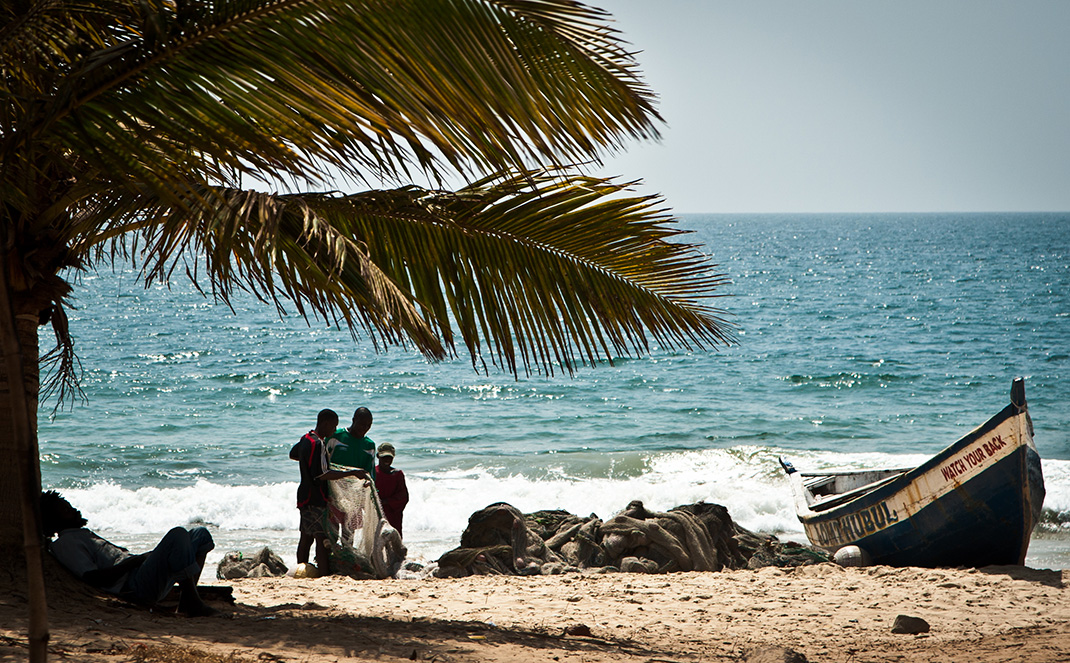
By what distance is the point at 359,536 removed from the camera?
7309 mm

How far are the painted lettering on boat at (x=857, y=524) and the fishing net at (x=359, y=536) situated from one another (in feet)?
14.1

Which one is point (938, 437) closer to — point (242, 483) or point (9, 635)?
point (242, 483)

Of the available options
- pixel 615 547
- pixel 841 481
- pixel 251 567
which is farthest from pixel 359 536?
pixel 841 481

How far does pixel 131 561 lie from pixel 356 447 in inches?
105

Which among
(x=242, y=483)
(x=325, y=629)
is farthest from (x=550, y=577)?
(x=242, y=483)

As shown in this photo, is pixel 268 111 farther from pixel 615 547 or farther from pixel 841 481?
pixel 841 481

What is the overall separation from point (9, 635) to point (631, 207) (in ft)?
11.5

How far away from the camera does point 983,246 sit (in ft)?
229

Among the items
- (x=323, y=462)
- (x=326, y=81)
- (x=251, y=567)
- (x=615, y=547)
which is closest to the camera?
(x=326, y=81)

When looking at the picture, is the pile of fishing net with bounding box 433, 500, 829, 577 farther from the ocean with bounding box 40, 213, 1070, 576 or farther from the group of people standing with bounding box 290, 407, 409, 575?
the ocean with bounding box 40, 213, 1070, 576

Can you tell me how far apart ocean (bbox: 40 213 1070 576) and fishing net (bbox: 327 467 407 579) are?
6.38 feet

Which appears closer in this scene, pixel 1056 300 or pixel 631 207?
pixel 631 207

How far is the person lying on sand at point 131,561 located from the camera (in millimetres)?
4562

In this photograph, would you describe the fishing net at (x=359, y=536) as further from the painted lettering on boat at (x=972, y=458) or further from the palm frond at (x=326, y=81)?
the painted lettering on boat at (x=972, y=458)
